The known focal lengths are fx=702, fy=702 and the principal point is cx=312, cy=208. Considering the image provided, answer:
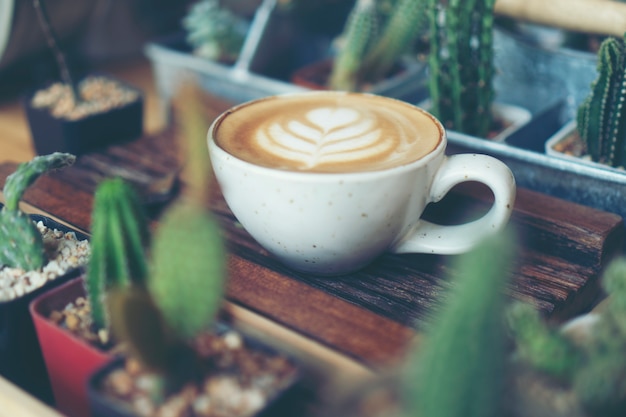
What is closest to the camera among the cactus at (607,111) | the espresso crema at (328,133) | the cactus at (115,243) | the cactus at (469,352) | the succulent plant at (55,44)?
the cactus at (469,352)

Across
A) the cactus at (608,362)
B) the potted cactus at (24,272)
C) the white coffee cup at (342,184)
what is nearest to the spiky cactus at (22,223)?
the potted cactus at (24,272)

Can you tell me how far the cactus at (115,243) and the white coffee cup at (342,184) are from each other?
0.12 m

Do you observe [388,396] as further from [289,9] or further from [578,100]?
[289,9]

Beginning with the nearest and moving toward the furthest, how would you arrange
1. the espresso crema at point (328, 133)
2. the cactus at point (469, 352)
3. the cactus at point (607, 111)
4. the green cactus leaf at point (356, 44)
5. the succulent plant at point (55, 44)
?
the cactus at point (469, 352)
the espresso crema at point (328, 133)
the cactus at point (607, 111)
the succulent plant at point (55, 44)
the green cactus leaf at point (356, 44)

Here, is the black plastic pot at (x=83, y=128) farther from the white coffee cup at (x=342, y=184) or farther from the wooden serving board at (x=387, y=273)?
the white coffee cup at (x=342, y=184)

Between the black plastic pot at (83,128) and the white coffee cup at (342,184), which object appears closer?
the white coffee cup at (342,184)

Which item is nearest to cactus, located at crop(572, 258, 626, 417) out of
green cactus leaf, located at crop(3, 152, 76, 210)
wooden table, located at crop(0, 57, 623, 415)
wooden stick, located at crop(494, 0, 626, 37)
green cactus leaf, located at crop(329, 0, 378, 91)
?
wooden table, located at crop(0, 57, 623, 415)

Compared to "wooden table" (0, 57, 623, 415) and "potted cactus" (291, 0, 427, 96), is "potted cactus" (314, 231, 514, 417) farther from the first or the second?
"potted cactus" (291, 0, 427, 96)

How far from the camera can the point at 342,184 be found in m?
0.55

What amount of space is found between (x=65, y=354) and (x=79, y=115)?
1.71 feet

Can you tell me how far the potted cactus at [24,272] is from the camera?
1.78ft

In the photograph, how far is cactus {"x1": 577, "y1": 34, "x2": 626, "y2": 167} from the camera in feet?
2.39

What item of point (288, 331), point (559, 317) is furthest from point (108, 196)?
point (559, 317)

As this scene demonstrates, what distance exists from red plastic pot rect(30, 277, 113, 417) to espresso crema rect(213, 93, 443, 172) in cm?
18
